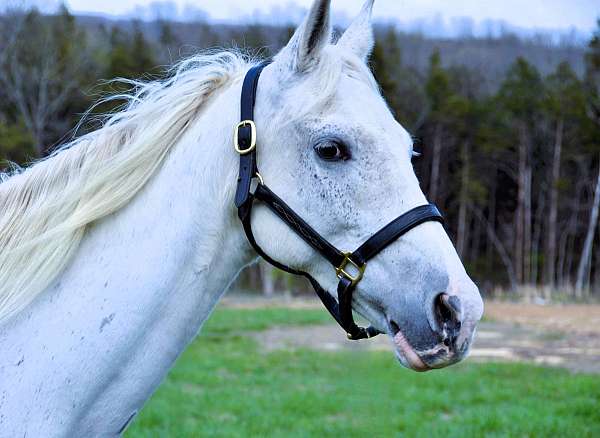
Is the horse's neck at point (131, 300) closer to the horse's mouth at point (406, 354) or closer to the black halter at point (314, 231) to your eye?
the black halter at point (314, 231)

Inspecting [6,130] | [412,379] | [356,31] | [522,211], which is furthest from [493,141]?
[356,31]

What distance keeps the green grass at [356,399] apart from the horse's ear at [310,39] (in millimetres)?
4539

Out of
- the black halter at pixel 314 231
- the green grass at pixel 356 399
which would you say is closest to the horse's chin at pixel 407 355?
the black halter at pixel 314 231

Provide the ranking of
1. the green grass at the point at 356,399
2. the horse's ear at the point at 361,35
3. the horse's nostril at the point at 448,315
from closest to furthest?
the horse's nostril at the point at 448,315 < the horse's ear at the point at 361,35 < the green grass at the point at 356,399

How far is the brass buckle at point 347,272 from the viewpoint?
1.95 metres

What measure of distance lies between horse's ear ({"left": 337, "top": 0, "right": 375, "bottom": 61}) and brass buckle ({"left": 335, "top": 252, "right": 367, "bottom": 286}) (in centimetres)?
76

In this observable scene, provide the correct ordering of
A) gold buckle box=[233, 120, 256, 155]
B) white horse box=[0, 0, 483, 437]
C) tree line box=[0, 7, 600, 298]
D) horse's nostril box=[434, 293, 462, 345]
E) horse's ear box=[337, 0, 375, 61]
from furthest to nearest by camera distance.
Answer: tree line box=[0, 7, 600, 298]
horse's ear box=[337, 0, 375, 61]
gold buckle box=[233, 120, 256, 155]
white horse box=[0, 0, 483, 437]
horse's nostril box=[434, 293, 462, 345]

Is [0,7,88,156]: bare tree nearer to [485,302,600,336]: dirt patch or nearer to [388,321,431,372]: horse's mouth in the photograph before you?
[485,302,600,336]: dirt patch

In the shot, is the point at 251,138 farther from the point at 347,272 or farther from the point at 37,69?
the point at 37,69

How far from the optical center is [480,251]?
136ft

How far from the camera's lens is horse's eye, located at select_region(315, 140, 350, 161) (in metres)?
1.98

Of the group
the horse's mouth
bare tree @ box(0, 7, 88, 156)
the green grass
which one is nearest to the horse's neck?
the horse's mouth

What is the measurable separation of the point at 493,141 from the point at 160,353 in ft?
123

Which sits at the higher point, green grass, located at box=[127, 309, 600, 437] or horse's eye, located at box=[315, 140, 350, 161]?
horse's eye, located at box=[315, 140, 350, 161]
